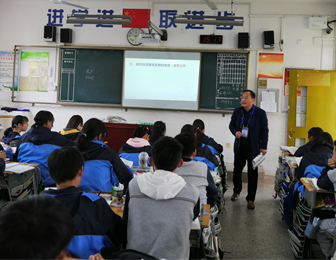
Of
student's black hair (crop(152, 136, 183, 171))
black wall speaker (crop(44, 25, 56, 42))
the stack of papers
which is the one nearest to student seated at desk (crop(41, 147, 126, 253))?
student's black hair (crop(152, 136, 183, 171))

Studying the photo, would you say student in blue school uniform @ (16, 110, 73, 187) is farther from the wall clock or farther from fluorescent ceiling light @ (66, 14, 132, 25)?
the wall clock

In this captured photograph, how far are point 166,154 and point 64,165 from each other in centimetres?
52

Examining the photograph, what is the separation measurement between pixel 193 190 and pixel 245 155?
274cm

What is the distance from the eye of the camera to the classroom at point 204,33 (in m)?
5.64

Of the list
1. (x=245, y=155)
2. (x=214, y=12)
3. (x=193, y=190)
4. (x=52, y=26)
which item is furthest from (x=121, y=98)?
(x=193, y=190)

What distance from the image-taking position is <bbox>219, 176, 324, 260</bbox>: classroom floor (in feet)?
8.91

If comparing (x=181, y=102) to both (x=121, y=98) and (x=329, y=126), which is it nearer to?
(x=121, y=98)

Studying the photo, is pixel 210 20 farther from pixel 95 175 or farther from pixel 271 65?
pixel 95 175

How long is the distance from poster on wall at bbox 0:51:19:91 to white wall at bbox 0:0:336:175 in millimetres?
139

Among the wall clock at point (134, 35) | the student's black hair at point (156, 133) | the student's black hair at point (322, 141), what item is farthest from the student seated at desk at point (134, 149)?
the wall clock at point (134, 35)

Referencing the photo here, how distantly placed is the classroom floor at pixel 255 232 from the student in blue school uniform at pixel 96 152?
1183 mm

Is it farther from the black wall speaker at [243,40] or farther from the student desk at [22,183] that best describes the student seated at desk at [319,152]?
the black wall speaker at [243,40]

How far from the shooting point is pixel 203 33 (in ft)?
19.2

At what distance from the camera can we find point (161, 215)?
1.34 meters
